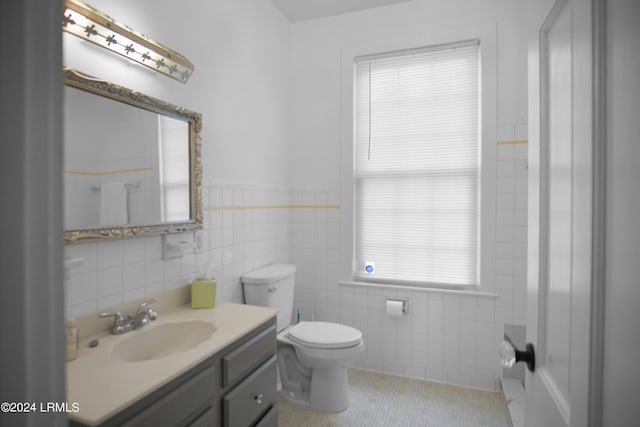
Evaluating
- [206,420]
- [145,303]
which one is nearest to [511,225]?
[206,420]

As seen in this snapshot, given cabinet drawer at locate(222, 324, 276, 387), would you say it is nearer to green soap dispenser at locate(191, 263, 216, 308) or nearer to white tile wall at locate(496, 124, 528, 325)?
green soap dispenser at locate(191, 263, 216, 308)

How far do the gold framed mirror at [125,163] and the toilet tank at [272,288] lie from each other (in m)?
0.59

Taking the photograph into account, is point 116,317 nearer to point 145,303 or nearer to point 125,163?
point 145,303

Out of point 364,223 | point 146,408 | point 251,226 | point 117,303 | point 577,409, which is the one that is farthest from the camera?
point 364,223

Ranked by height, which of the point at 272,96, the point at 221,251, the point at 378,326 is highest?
the point at 272,96

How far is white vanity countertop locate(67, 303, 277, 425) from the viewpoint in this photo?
92cm

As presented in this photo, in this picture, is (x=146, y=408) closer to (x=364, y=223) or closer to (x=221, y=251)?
(x=221, y=251)

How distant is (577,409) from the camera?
1.84 ft

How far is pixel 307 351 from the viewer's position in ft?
6.97

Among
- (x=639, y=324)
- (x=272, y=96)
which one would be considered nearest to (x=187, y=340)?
(x=639, y=324)

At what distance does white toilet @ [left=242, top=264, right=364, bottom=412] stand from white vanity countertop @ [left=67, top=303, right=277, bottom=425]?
65 centimetres

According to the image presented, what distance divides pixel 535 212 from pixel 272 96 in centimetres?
229

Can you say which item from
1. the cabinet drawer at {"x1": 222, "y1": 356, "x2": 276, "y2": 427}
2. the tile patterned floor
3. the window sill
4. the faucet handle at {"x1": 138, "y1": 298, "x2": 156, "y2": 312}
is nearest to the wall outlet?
the faucet handle at {"x1": 138, "y1": 298, "x2": 156, "y2": 312}

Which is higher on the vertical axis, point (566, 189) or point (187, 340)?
point (566, 189)
